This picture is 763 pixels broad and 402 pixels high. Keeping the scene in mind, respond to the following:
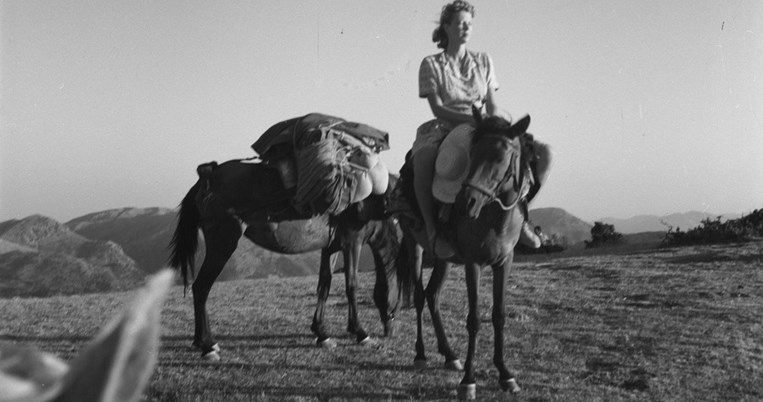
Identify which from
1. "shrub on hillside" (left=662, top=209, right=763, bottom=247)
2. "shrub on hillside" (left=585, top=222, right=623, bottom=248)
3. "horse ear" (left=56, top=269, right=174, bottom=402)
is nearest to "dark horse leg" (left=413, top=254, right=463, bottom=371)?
"horse ear" (left=56, top=269, right=174, bottom=402)

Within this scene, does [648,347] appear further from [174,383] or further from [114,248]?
[114,248]

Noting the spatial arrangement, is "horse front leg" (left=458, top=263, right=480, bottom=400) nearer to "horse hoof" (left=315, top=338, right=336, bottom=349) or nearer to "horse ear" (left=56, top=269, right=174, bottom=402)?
"horse hoof" (left=315, top=338, right=336, bottom=349)

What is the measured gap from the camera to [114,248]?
1193cm

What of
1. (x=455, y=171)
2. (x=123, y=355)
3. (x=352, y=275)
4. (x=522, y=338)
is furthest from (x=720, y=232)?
(x=123, y=355)

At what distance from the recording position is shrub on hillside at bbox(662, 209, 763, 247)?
1012cm

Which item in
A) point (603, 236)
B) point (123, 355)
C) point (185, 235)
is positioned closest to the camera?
point (123, 355)

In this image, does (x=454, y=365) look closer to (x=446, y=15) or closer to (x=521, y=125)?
(x=521, y=125)

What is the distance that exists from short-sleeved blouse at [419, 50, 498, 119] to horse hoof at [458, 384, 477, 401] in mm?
1728

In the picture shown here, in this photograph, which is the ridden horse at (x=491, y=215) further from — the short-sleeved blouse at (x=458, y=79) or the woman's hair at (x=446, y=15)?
the woman's hair at (x=446, y=15)

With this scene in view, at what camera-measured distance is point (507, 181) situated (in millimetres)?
3678

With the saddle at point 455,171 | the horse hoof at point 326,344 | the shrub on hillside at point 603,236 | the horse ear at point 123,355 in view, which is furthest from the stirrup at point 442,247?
the shrub on hillside at point 603,236

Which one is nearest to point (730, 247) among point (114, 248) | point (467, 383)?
point (467, 383)

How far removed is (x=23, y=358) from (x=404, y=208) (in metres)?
4.24

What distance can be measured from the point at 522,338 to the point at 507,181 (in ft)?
7.06
